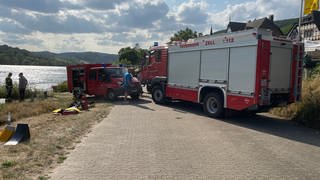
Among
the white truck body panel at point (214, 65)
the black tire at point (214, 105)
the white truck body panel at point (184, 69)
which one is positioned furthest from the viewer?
the white truck body panel at point (184, 69)

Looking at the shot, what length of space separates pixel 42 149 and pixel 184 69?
345 inches

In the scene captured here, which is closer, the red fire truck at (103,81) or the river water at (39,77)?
the red fire truck at (103,81)

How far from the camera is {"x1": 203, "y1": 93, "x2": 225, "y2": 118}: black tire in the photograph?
13.3 meters

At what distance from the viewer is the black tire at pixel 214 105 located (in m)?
13.3

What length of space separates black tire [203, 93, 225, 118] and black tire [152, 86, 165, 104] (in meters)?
3.74

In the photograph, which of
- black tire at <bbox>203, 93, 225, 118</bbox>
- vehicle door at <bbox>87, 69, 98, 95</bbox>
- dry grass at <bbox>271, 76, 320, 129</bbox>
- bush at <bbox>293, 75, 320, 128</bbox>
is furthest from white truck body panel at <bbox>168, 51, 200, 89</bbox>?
vehicle door at <bbox>87, 69, 98, 95</bbox>

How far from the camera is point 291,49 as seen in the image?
1259cm

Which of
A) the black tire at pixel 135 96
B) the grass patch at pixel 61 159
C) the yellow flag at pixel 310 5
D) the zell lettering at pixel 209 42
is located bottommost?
the grass patch at pixel 61 159

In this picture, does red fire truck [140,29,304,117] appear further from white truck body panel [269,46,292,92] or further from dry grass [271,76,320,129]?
dry grass [271,76,320,129]

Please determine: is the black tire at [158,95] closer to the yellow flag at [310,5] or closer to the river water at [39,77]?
the yellow flag at [310,5]

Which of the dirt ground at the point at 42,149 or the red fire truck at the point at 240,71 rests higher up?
the red fire truck at the point at 240,71

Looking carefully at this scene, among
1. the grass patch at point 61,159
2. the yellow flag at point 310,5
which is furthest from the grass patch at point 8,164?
the yellow flag at point 310,5

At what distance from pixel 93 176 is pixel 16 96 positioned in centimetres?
1884

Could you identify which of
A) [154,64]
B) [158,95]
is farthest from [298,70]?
[154,64]
